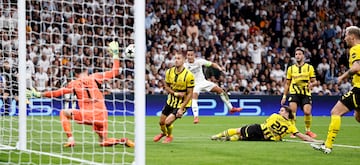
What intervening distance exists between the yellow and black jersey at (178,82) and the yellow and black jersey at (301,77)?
3.78 metres

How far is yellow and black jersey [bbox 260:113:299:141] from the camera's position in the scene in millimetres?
14484

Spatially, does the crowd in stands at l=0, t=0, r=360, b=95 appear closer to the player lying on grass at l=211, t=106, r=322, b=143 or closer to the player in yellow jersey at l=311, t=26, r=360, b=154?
the player lying on grass at l=211, t=106, r=322, b=143

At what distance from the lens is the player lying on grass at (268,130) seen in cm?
1452

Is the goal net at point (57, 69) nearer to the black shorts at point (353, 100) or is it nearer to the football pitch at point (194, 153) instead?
the football pitch at point (194, 153)

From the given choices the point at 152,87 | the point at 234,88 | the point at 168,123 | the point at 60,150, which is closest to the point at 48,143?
the point at 60,150

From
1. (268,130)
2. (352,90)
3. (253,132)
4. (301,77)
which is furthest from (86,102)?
(301,77)

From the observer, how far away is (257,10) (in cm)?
3344

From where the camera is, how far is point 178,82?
14.5 metres

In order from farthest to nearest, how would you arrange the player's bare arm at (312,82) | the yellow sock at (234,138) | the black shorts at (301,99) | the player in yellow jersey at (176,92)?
1. the black shorts at (301,99)
2. the player's bare arm at (312,82)
3. the yellow sock at (234,138)
4. the player in yellow jersey at (176,92)

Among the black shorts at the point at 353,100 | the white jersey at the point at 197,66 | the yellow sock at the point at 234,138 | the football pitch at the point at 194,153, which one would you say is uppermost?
the white jersey at the point at 197,66

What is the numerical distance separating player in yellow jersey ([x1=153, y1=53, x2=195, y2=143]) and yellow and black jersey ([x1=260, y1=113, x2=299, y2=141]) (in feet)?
5.60

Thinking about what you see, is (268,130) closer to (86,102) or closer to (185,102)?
(185,102)

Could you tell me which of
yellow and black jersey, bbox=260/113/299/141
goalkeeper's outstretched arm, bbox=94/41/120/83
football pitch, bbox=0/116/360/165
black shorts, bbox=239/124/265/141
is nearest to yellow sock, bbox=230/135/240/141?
black shorts, bbox=239/124/265/141

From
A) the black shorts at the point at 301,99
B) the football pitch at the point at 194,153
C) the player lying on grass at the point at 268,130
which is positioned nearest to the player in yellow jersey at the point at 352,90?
the football pitch at the point at 194,153
